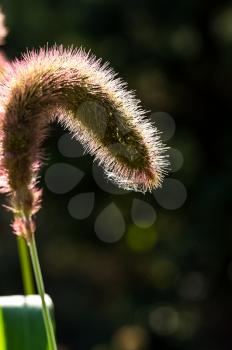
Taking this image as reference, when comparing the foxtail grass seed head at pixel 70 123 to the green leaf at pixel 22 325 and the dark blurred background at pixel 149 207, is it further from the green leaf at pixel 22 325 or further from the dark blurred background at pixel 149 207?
the dark blurred background at pixel 149 207

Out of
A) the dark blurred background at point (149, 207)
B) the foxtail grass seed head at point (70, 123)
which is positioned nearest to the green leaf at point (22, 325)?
the foxtail grass seed head at point (70, 123)

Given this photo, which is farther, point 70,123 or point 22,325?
point 22,325

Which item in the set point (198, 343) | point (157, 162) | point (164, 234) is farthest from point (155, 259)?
point (157, 162)

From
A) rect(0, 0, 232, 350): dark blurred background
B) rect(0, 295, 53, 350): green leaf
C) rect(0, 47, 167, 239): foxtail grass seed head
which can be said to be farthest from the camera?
rect(0, 0, 232, 350): dark blurred background

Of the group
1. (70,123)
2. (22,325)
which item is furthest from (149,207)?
(70,123)

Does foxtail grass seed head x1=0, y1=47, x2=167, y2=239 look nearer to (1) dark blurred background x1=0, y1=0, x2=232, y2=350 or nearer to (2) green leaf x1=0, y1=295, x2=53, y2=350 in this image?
(2) green leaf x1=0, y1=295, x2=53, y2=350

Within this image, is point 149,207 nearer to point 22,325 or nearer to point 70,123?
point 22,325

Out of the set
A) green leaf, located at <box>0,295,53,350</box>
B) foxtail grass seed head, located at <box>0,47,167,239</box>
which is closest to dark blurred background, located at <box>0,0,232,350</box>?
green leaf, located at <box>0,295,53,350</box>
